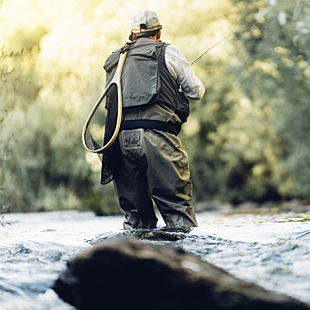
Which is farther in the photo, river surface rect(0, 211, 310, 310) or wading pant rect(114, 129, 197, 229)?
wading pant rect(114, 129, 197, 229)

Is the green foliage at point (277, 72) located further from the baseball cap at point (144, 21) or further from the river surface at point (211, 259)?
the river surface at point (211, 259)

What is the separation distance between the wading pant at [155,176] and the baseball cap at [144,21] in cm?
93

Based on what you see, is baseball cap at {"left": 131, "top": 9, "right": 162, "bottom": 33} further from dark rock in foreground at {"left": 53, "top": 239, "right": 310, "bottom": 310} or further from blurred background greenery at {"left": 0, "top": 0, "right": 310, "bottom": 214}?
blurred background greenery at {"left": 0, "top": 0, "right": 310, "bottom": 214}

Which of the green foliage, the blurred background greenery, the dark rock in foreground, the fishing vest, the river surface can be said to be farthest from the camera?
the blurred background greenery

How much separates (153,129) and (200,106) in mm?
15138

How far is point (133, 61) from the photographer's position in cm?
494

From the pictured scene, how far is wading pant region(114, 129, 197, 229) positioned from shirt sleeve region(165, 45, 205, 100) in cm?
43

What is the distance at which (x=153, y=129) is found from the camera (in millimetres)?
4855

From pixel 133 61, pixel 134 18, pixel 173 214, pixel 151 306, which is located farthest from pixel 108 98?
pixel 151 306

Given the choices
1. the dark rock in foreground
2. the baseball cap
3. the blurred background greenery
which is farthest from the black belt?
the blurred background greenery

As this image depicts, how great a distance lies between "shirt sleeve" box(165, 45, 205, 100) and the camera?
194 inches

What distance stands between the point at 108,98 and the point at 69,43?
18084 millimetres

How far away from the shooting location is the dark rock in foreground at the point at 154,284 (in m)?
2.49

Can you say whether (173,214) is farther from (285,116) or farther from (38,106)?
(38,106)
